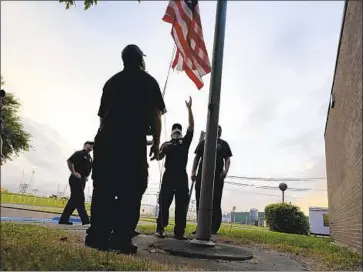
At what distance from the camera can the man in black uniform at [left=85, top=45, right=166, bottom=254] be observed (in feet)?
9.78

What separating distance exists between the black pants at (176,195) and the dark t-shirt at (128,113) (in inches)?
88.6

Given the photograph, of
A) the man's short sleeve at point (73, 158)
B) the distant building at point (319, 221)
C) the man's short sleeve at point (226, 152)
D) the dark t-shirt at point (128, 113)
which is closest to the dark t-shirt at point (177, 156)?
the man's short sleeve at point (226, 152)

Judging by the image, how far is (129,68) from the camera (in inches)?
129

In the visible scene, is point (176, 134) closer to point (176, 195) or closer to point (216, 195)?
point (176, 195)

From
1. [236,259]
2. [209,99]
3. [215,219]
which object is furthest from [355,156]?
[236,259]

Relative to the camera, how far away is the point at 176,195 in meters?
5.38

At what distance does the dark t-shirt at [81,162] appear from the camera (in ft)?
25.0

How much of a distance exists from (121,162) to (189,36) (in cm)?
288

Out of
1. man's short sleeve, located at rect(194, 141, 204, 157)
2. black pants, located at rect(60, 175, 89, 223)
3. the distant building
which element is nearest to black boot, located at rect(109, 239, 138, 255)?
man's short sleeve, located at rect(194, 141, 204, 157)

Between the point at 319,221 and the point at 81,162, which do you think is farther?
the point at 319,221

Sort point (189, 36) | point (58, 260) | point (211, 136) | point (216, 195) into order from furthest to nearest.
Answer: point (216, 195)
point (189, 36)
point (211, 136)
point (58, 260)

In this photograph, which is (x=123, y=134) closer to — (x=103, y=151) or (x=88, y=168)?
(x=103, y=151)

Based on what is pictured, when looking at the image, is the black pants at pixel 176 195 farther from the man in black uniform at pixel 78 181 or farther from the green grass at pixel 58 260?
the man in black uniform at pixel 78 181

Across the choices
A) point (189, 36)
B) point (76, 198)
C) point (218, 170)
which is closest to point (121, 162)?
point (189, 36)
